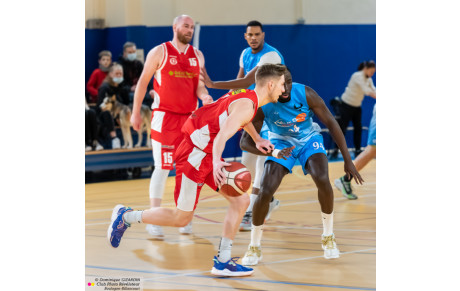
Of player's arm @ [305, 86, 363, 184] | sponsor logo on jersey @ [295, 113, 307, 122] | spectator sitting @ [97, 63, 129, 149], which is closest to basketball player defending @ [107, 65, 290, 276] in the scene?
player's arm @ [305, 86, 363, 184]

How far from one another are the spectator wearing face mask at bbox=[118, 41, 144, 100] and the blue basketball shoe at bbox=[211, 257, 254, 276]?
239 inches

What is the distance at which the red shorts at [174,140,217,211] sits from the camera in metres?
5.04

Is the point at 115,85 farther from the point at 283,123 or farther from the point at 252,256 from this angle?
the point at 252,256

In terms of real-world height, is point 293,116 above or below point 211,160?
above

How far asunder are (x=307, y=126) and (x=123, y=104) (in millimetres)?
5325

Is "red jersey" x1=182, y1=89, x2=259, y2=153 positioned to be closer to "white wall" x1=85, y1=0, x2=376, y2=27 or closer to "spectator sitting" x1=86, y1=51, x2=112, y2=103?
"spectator sitting" x1=86, y1=51, x2=112, y2=103

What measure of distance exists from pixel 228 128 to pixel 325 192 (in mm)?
1121

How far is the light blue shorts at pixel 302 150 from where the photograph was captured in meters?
5.50

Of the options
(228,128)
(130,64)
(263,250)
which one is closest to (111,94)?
(130,64)

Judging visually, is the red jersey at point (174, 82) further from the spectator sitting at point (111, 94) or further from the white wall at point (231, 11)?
the white wall at point (231, 11)

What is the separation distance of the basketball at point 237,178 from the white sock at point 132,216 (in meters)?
0.76

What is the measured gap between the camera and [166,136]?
6.48 m
